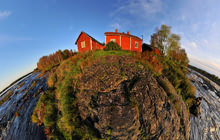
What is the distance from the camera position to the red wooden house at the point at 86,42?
16.6 m

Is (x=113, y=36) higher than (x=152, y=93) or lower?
higher

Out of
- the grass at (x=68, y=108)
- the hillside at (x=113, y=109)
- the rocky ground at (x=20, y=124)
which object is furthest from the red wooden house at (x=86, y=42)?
the rocky ground at (x=20, y=124)

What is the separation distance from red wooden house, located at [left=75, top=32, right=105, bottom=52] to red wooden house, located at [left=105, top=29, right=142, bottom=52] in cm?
276

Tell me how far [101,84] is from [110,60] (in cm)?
260

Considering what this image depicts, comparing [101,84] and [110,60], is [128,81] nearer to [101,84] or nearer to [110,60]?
[101,84]

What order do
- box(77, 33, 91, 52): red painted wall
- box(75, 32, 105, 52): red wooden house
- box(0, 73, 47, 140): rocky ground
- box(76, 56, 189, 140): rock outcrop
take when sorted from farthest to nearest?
box(77, 33, 91, 52): red painted wall, box(75, 32, 105, 52): red wooden house, box(0, 73, 47, 140): rocky ground, box(76, 56, 189, 140): rock outcrop

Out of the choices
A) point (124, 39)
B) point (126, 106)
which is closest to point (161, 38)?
point (124, 39)

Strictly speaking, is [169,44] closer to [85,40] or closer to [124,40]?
[124,40]

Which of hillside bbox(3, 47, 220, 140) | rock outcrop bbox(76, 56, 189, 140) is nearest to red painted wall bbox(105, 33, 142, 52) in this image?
hillside bbox(3, 47, 220, 140)

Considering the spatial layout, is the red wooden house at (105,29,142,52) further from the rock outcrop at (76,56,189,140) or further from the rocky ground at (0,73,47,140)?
the rocky ground at (0,73,47,140)

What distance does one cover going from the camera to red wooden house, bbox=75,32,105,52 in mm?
16566

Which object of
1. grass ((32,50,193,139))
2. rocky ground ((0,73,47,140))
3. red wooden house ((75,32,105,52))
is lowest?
rocky ground ((0,73,47,140))

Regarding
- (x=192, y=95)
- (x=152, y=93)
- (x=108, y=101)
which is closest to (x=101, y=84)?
(x=108, y=101)

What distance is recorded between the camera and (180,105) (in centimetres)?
Result: 564
